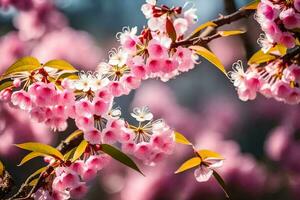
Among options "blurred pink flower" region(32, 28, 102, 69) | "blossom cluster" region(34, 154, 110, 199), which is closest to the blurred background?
"blurred pink flower" region(32, 28, 102, 69)

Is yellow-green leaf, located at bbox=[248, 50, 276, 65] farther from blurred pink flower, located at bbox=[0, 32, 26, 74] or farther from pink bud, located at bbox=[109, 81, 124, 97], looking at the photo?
blurred pink flower, located at bbox=[0, 32, 26, 74]

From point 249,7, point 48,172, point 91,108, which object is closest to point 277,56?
point 249,7

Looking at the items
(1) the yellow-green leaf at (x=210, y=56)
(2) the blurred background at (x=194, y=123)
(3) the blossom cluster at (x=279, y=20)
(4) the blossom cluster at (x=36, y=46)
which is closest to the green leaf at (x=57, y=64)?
(1) the yellow-green leaf at (x=210, y=56)

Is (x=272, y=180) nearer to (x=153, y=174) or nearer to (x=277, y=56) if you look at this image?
(x=153, y=174)

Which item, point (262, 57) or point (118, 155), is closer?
point (118, 155)

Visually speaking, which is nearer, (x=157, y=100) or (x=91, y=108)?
(x=91, y=108)

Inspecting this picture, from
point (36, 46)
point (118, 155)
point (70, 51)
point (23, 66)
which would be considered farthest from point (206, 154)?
Answer: point (36, 46)

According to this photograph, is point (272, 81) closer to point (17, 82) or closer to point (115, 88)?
point (115, 88)
